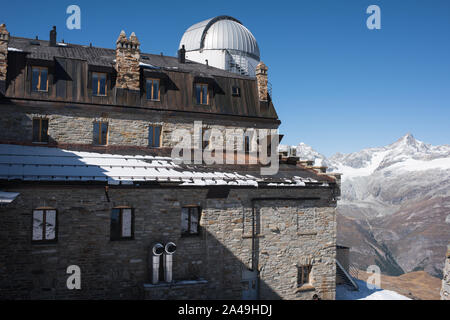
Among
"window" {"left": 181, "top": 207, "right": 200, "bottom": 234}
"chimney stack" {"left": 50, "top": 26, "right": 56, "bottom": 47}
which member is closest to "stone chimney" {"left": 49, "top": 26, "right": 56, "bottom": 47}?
"chimney stack" {"left": 50, "top": 26, "right": 56, "bottom": 47}

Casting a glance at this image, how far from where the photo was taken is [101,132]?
2192 cm

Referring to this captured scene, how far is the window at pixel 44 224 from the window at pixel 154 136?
8.67 m

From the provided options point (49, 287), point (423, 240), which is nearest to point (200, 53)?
point (49, 287)

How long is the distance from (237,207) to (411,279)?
33598 mm

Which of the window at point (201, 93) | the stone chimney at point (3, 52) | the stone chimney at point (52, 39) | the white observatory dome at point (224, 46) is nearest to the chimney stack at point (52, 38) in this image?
the stone chimney at point (52, 39)

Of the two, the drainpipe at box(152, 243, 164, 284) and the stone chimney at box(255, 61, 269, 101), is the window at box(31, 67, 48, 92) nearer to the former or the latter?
the drainpipe at box(152, 243, 164, 284)

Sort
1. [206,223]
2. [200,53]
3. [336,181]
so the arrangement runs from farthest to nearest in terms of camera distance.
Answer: [200,53] < [336,181] < [206,223]

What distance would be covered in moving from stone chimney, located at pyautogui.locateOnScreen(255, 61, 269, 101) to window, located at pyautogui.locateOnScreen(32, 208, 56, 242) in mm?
15722

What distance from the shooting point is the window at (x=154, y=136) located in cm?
2302

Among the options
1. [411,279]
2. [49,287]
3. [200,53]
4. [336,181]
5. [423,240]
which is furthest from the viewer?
[423,240]

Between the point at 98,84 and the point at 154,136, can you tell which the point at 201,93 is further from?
the point at 98,84
